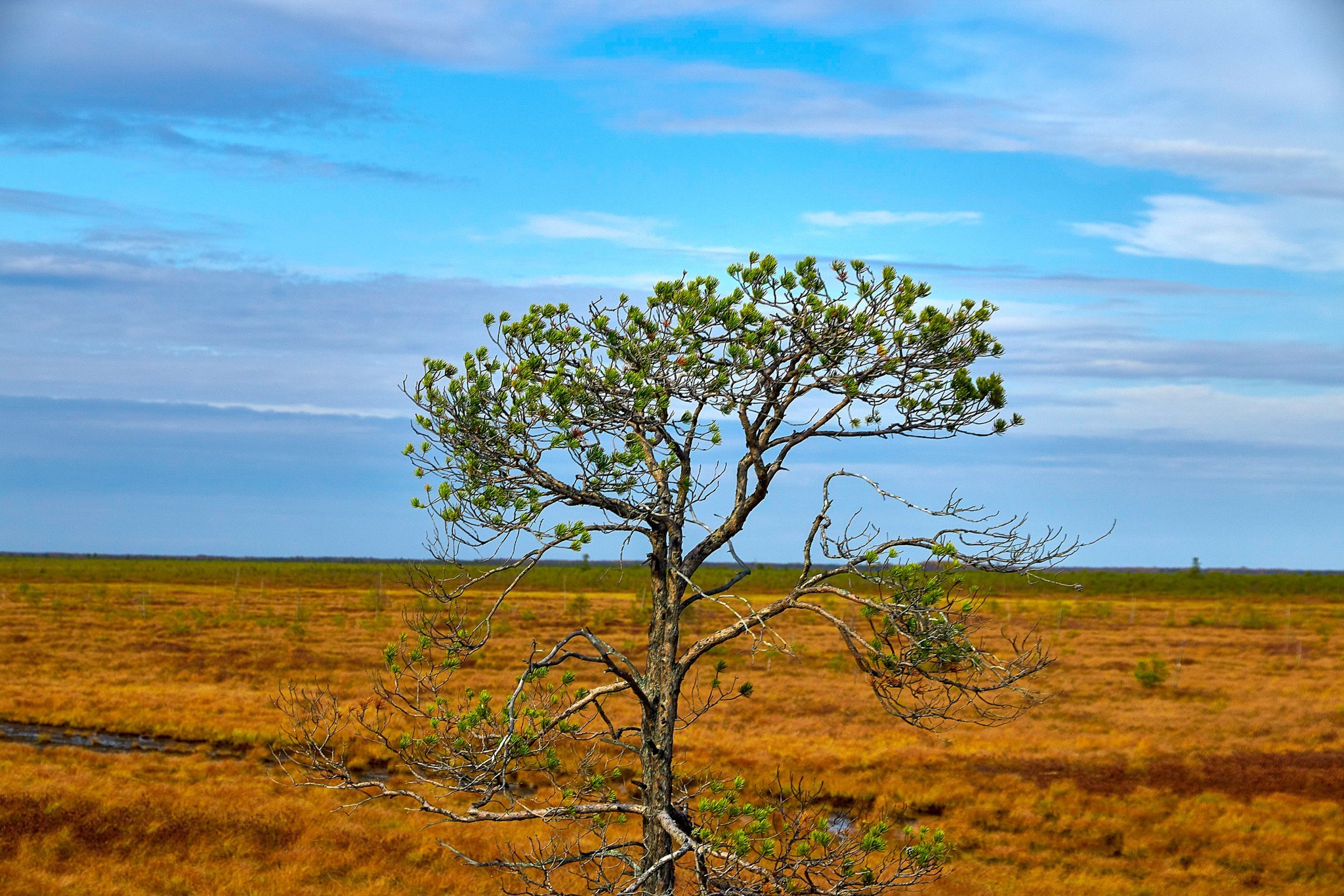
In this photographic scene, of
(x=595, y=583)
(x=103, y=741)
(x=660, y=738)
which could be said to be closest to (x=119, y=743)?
(x=103, y=741)

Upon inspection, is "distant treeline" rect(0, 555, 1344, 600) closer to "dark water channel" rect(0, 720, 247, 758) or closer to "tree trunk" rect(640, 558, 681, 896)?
"dark water channel" rect(0, 720, 247, 758)

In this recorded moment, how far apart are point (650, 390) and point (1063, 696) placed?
40.0m

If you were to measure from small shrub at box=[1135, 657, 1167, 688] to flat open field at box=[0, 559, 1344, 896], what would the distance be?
0.83 m

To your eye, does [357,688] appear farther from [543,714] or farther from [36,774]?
[543,714]

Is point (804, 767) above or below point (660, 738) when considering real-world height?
below

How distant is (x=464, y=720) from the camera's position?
7.36 meters

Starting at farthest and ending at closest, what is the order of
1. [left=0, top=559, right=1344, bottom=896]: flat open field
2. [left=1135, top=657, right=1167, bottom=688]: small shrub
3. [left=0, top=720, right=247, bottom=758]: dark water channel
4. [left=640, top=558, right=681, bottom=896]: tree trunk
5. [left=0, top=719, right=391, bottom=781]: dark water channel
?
[left=1135, top=657, right=1167, bottom=688]: small shrub, [left=0, top=720, right=247, bottom=758]: dark water channel, [left=0, top=719, right=391, bottom=781]: dark water channel, [left=0, top=559, right=1344, bottom=896]: flat open field, [left=640, top=558, right=681, bottom=896]: tree trunk

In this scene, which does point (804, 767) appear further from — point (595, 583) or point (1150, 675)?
point (595, 583)

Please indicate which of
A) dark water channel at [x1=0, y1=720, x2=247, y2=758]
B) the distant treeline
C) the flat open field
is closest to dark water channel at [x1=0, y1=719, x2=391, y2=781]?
dark water channel at [x1=0, y1=720, x2=247, y2=758]

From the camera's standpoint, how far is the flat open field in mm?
20312

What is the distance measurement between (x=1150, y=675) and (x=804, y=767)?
22.9 m

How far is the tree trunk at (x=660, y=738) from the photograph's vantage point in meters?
8.13

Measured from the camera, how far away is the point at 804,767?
97.2 ft

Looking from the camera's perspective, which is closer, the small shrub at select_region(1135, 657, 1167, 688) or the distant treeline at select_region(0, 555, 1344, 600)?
the small shrub at select_region(1135, 657, 1167, 688)
